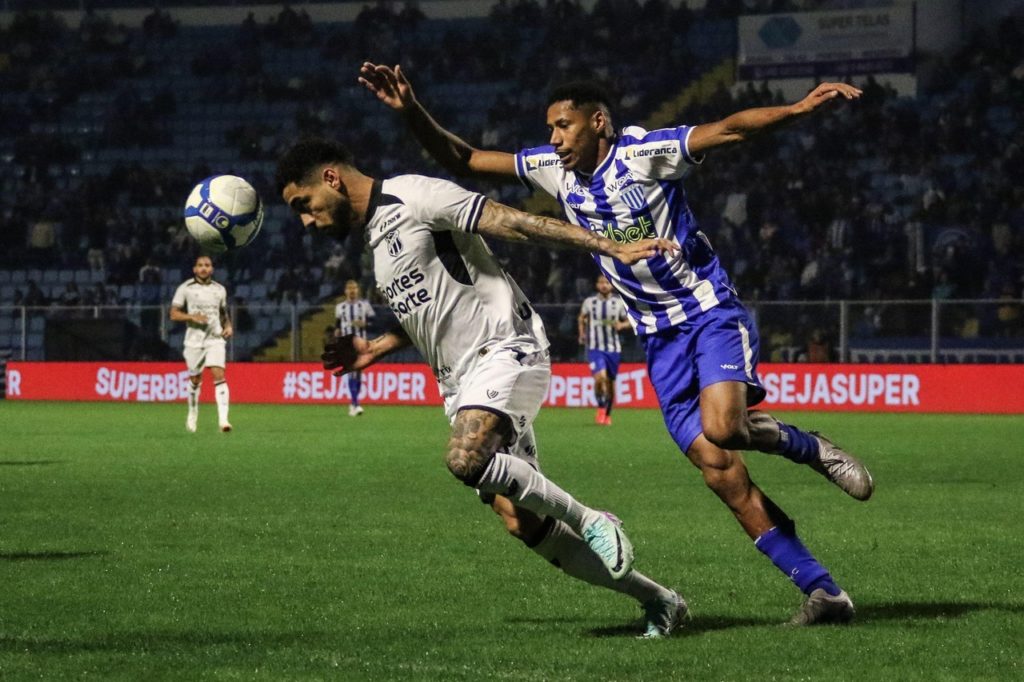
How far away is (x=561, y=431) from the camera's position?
22.5m

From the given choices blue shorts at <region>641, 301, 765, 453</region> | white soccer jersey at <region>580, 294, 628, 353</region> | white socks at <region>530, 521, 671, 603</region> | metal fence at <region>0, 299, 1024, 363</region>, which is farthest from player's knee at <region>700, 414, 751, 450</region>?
metal fence at <region>0, 299, 1024, 363</region>

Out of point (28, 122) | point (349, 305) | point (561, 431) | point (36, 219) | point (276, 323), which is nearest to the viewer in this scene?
point (561, 431)

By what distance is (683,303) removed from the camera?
23.2 feet

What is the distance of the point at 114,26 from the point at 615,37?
14616 mm

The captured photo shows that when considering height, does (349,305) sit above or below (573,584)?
above

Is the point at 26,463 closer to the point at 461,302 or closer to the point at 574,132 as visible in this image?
the point at 574,132

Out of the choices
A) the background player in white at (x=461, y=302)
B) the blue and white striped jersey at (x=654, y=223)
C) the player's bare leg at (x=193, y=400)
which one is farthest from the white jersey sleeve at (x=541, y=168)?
the player's bare leg at (x=193, y=400)

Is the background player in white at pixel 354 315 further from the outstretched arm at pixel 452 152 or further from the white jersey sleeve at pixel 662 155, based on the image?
the white jersey sleeve at pixel 662 155

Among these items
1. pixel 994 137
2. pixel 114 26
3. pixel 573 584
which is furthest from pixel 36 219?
pixel 573 584

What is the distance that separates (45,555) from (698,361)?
165 inches

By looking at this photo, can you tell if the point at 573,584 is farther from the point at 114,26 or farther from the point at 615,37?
the point at 114,26

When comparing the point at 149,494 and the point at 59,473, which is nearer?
the point at 149,494

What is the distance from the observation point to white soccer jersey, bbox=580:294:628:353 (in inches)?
988

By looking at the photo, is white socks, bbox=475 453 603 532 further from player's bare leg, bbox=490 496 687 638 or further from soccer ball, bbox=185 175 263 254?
soccer ball, bbox=185 175 263 254
